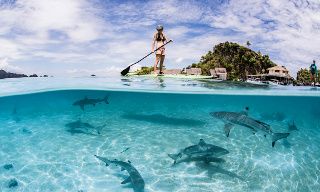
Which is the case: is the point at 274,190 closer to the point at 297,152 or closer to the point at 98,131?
the point at 297,152

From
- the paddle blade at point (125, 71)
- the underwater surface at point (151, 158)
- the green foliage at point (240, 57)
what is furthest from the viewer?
the green foliage at point (240, 57)

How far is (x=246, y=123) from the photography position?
31.6 feet

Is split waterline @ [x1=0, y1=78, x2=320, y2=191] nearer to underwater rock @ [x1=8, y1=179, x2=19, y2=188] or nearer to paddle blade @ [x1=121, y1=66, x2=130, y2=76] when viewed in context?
underwater rock @ [x1=8, y1=179, x2=19, y2=188]

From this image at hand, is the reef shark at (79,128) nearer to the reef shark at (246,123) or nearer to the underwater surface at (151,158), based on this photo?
the underwater surface at (151,158)

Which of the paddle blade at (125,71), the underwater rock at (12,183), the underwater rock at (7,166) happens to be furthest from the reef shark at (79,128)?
the paddle blade at (125,71)

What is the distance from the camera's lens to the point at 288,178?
10.4 m

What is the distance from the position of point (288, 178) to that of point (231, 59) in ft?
184

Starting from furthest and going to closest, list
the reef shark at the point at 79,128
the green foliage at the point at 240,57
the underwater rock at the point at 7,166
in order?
the green foliage at the point at 240,57
the reef shark at the point at 79,128
the underwater rock at the point at 7,166

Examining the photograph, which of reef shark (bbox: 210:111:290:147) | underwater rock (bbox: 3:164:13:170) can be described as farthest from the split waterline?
reef shark (bbox: 210:111:290:147)

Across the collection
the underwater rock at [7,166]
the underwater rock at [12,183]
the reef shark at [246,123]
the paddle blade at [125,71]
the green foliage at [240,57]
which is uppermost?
the green foliage at [240,57]

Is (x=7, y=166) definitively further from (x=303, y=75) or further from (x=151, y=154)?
(x=303, y=75)

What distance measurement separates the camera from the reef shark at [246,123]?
9.34 metres

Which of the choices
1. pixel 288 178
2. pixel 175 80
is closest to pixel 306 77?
pixel 175 80

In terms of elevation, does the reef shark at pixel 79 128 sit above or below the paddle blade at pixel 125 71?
below
